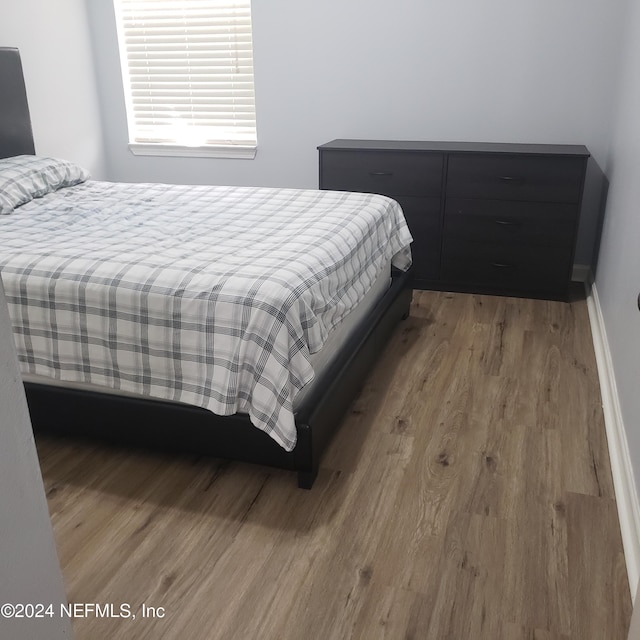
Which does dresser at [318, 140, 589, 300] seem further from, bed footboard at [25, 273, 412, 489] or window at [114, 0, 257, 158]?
bed footboard at [25, 273, 412, 489]

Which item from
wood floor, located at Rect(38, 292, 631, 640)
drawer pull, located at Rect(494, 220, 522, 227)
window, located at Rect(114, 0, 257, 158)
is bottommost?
wood floor, located at Rect(38, 292, 631, 640)

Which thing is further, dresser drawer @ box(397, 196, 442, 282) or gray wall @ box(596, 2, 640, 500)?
dresser drawer @ box(397, 196, 442, 282)

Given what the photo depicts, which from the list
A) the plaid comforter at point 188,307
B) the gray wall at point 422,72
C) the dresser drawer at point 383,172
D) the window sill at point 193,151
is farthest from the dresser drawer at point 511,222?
the window sill at point 193,151

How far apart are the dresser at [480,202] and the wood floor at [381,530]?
113 centimetres

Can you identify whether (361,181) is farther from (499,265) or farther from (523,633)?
(523,633)

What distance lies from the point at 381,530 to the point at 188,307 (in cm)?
88

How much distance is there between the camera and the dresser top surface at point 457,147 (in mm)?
3516

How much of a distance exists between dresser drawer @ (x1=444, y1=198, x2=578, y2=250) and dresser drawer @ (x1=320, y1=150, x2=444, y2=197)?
0.19 metres

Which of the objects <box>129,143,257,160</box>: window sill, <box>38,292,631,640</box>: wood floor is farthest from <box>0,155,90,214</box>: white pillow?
<box>38,292,631,640</box>: wood floor

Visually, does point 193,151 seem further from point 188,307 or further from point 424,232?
point 188,307

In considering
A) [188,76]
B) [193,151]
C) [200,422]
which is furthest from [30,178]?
[200,422]

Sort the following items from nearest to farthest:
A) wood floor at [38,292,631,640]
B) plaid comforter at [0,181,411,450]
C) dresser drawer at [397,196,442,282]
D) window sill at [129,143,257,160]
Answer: wood floor at [38,292,631,640] < plaid comforter at [0,181,411,450] < dresser drawer at [397,196,442,282] < window sill at [129,143,257,160]

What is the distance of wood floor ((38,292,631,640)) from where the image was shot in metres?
1.60

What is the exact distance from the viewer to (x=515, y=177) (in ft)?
11.6
